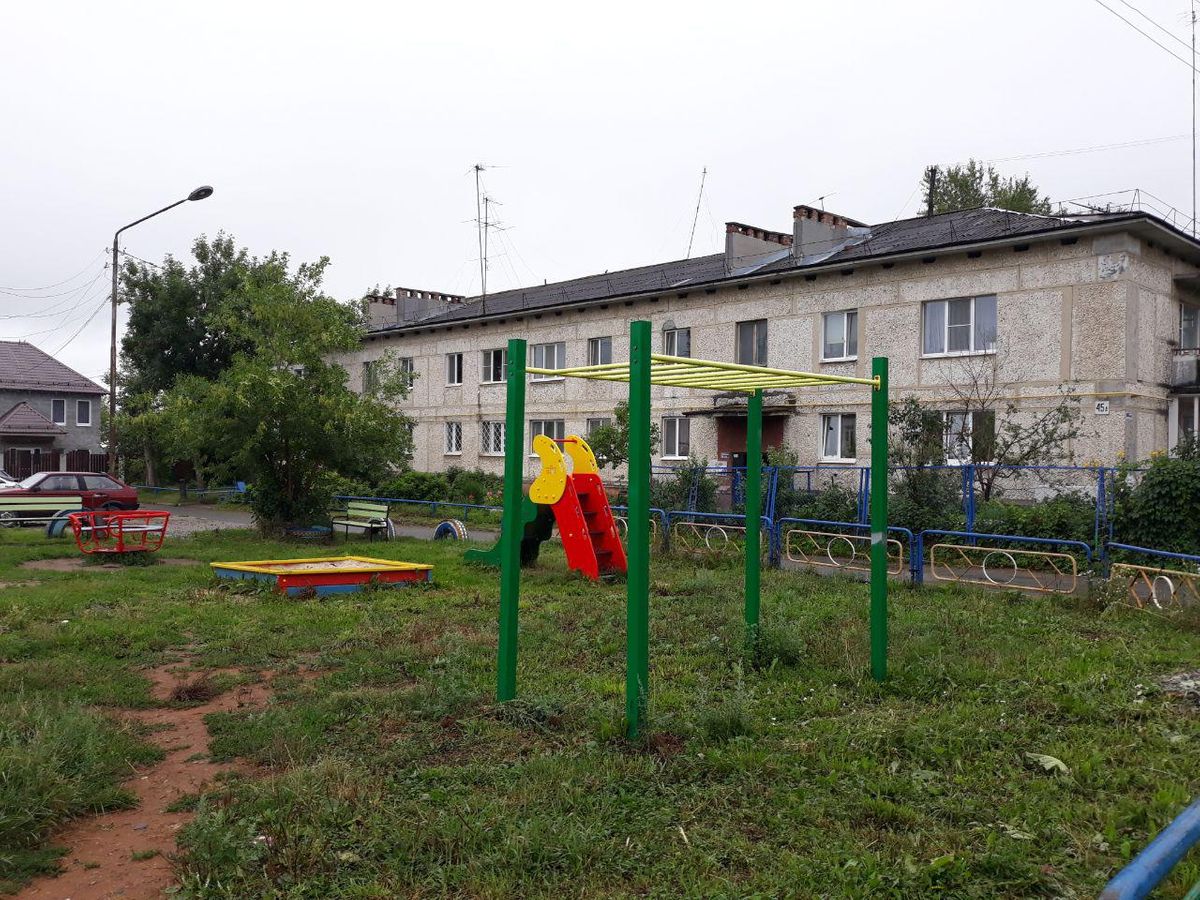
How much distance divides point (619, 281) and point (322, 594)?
72.0ft

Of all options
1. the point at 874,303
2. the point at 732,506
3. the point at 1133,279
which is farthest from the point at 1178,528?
the point at 874,303

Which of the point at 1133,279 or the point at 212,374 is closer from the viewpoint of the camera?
the point at 1133,279

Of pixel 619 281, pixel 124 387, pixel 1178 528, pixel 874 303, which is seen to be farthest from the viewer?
pixel 124 387

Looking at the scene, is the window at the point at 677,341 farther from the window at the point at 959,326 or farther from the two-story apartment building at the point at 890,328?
the window at the point at 959,326

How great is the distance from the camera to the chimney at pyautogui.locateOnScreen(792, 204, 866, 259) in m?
25.2

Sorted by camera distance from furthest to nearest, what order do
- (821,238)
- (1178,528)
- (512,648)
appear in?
1. (821,238)
2. (1178,528)
3. (512,648)

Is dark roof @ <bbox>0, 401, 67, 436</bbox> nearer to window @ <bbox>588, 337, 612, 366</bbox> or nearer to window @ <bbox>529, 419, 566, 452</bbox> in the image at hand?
window @ <bbox>529, 419, 566, 452</bbox>

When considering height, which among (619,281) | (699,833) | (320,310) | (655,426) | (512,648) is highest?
(619,281)

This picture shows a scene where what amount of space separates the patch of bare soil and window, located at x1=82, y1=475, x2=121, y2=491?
32.5ft

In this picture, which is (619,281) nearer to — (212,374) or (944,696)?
(212,374)

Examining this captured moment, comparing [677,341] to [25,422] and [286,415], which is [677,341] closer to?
[286,415]

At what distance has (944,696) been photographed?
6613 mm

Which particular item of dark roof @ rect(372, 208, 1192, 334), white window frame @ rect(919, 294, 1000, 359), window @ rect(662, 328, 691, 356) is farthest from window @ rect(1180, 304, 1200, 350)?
window @ rect(662, 328, 691, 356)

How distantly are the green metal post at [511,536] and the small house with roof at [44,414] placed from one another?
42.7 m
